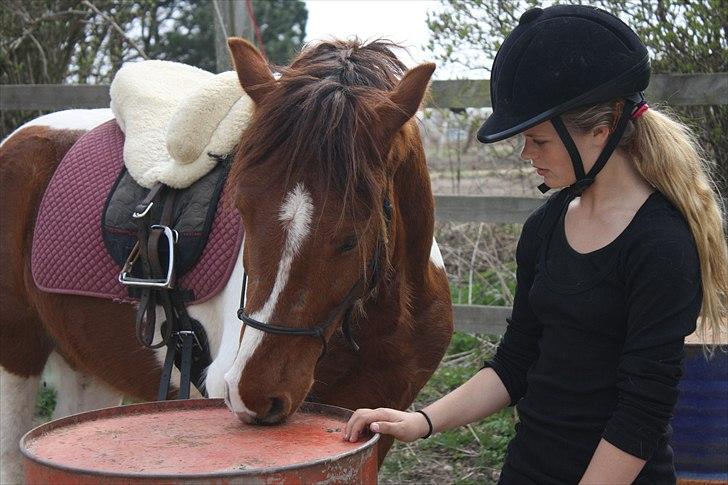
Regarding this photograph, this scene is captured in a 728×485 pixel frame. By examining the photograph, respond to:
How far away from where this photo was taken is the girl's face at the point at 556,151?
1.72 m

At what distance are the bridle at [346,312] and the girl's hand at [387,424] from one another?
252mm

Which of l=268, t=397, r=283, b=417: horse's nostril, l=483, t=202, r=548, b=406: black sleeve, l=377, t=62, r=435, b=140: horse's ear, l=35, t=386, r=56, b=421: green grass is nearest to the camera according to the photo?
l=268, t=397, r=283, b=417: horse's nostril

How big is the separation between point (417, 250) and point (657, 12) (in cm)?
232

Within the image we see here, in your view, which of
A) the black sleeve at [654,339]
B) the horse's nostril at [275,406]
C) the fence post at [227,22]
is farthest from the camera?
the fence post at [227,22]

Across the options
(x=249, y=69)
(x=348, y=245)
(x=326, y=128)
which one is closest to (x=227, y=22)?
(x=249, y=69)

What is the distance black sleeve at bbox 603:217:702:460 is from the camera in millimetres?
1581

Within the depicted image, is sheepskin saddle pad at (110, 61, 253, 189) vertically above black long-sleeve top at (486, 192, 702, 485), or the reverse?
sheepskin saddle pad at (110, 61, 253, 189)

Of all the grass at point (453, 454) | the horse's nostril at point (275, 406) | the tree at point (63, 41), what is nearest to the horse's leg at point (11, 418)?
the grass at point (453, 454)

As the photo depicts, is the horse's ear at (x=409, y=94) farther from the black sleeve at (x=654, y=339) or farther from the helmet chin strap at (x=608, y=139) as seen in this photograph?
the black sleeve at (x=654, y=339)

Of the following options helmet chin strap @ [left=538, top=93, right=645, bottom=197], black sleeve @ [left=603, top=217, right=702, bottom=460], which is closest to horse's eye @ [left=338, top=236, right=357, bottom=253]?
helmet chin strap @ [left=538, top=93, right=645, bottom=197]

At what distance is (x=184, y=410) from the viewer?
1931 millimetres

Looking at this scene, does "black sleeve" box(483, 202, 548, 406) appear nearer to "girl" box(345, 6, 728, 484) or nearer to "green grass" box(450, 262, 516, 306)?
"girl" box(345, 6, 728, 484)

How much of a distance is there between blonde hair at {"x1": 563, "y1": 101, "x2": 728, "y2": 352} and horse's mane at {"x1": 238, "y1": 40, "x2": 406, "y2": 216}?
53cm

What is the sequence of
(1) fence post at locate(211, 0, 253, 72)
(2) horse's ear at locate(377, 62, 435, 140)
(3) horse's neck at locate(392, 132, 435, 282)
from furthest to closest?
(1) fence post at locate(211, 0, 253, 72) → (3) horse's neck at locate(392, 132, 435, 282) → (2) horse's ear at locate(377, 62, 435, 140)
